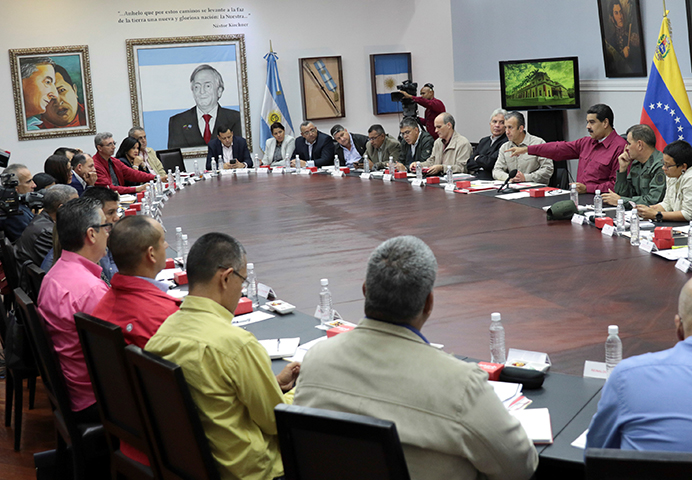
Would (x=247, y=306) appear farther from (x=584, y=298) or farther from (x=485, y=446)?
(x=485, y=446)

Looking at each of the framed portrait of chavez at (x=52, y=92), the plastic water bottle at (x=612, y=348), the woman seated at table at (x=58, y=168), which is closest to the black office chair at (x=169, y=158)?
the framed portrait of chavez at (x=52, y=92)

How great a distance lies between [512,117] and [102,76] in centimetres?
630

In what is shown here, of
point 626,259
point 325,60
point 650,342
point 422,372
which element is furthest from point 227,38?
point 422,372

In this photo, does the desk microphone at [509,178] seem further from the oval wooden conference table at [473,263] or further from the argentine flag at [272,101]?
the argentine flag at [272,101]

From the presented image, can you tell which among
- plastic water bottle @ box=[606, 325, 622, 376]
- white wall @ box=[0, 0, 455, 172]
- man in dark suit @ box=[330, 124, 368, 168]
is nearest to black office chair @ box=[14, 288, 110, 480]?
plastic water bottle @ box=[606, 325, 622, 376]

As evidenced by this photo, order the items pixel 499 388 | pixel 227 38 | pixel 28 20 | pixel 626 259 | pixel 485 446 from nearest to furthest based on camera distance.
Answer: pixel 485 446 → pixel 499 388 → pixel 626 259 → pixel 28 20 → pixel 227 38

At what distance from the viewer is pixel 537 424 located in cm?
192

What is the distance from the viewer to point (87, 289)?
111 inches

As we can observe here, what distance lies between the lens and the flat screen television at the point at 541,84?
8.64 meters

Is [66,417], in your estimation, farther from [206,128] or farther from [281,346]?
[206,128]

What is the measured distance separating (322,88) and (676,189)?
749cm

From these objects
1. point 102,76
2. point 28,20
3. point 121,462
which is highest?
point 28,20

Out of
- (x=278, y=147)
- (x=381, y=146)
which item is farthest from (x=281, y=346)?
(x=278, y=147)

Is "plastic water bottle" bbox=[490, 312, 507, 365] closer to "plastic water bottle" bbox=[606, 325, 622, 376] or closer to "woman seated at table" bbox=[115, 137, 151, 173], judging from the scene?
"plastic water bottle" bbox=[606, 325, 622, 376]
